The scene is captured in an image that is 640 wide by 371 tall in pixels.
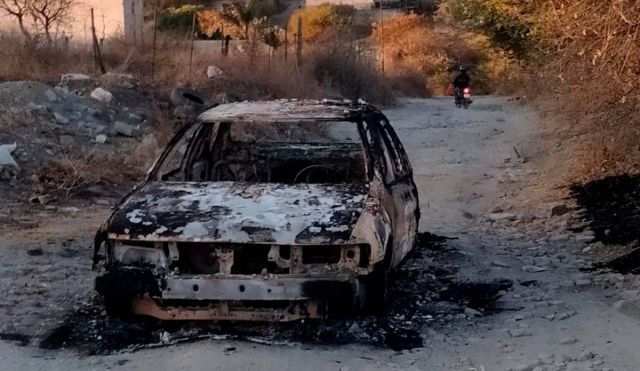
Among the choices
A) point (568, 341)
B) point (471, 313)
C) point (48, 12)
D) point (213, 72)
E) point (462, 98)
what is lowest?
point (462, 98)

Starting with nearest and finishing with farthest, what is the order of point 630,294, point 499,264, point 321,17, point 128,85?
point 630,294, point 499,264, point 128,85, point 321,17

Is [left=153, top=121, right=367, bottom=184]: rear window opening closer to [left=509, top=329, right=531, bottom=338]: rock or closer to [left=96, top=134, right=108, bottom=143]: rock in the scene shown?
[left=509, top=329, right=531, bottom=338]: rock

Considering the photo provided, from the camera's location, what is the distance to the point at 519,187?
12812 millimetres

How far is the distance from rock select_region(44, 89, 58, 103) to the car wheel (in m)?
10.2

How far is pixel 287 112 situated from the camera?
6.80 meters

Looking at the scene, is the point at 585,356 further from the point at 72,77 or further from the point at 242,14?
the point at 242,14

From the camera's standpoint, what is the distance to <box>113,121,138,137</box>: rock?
15.2 metres

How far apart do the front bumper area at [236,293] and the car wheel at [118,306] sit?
0.10m

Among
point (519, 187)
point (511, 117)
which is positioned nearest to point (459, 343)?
point (519, 187)

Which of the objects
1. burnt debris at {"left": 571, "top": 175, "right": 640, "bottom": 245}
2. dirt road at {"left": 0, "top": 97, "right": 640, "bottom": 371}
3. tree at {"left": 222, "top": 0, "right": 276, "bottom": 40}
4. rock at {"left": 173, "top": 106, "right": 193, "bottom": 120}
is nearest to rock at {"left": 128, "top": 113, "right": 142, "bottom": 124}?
rock at {"left": 173, "top": 106, "right": 193, "bottom": 120}

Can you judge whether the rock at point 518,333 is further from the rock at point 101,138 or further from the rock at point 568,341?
the rock at point 101,138

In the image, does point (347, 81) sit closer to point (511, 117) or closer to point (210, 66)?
point (511, 117)

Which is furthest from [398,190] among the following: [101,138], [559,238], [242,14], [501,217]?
[242,14]

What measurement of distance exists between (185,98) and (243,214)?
12203mm
